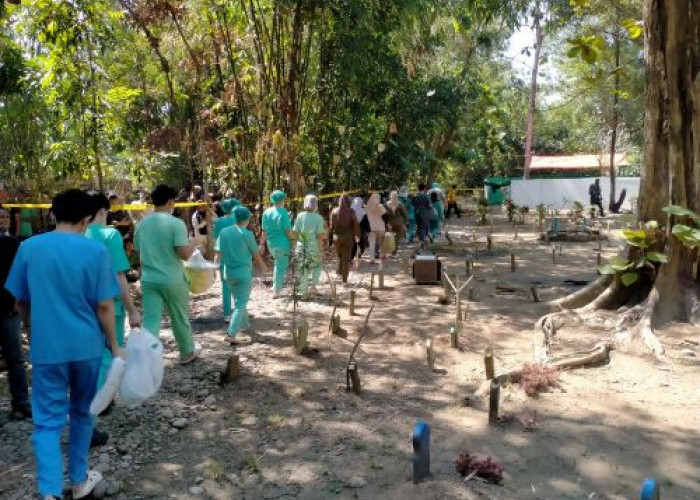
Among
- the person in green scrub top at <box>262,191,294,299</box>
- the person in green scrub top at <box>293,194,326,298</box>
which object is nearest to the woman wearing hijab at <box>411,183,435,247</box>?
the person in green scrub top at <box>293,194,326,298</box>

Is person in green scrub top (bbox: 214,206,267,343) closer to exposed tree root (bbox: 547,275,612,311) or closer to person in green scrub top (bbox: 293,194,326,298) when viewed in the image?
person in green scrub top (bbox: 293,194,326,298)

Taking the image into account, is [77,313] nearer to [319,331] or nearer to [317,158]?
[319,331]

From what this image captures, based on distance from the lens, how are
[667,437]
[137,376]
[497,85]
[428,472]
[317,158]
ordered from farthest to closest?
[497,85]
[317,158]
[667,437]
[428,472]
[137,376]

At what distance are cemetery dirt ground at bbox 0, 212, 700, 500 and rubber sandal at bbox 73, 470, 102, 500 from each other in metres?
0.17

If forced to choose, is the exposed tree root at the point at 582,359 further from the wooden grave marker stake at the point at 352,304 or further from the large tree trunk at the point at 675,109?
the wooden grave marker stake at the point at 352,304

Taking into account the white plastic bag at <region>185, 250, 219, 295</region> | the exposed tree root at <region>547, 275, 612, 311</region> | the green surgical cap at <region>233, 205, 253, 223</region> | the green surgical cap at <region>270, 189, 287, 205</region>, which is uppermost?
the green surgical cap at <region>270, 189, 287, 205</region>

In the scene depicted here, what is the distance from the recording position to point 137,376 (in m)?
3.43

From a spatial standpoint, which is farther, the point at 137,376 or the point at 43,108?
the point at 43,108

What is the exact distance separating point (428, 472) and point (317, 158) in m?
12.6

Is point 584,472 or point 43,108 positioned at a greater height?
point 43,108

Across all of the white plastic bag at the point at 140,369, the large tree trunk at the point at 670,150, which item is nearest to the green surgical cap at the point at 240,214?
the white plastic bag at the point at 140,369

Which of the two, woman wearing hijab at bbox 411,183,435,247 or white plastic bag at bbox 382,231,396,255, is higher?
woman wearing hijab at bbox 411,183,435,247

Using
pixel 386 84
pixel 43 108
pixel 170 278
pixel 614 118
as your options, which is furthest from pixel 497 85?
pixel 170 278

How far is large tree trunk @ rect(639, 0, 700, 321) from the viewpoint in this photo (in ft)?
21.6
